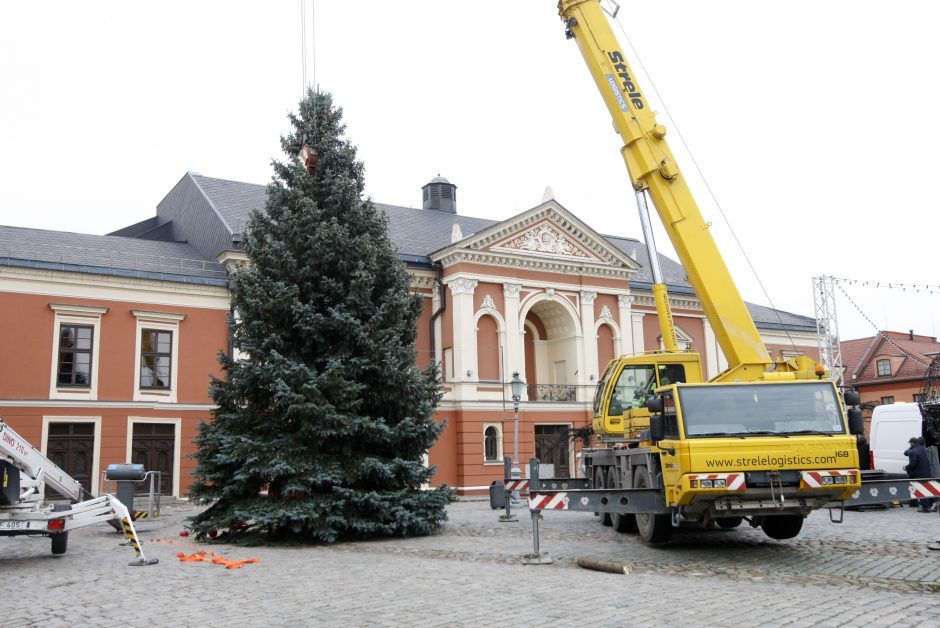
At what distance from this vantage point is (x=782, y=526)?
39.5 feet

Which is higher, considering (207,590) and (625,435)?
(625,435)

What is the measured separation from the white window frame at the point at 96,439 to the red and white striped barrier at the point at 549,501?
18.2 m

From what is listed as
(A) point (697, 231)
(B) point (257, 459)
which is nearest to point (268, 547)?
(B) point (257, 459)

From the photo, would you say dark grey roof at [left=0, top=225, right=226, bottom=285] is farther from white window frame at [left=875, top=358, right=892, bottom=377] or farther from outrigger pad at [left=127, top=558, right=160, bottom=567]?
white window frame at [left=875, top=358, right=892, bottom=377]

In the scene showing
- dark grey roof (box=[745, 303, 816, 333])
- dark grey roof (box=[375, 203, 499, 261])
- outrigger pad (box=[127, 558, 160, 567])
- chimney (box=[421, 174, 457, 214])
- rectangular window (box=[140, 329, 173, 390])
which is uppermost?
chimney (box=[421, 174, 457, 214])

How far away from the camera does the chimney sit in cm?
3869

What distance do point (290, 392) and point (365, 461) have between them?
5.63ft

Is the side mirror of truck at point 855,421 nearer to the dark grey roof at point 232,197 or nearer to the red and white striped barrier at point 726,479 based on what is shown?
the red and white striped barrier at point 726,479

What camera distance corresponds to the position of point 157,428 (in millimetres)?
25922

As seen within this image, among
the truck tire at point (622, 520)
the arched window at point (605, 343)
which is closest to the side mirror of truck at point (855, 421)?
the truck tire at point (622, 520)

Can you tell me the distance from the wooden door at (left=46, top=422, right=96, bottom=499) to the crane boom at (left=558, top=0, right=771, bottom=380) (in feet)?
62.0

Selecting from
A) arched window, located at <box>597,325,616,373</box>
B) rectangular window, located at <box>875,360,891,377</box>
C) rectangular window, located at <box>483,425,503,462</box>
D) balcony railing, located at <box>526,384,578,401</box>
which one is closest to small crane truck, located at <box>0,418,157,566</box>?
rectangular window, located at <box>483,425,503,462</box>

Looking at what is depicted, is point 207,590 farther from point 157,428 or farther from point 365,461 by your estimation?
point 157,428

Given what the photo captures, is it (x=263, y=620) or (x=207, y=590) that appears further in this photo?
(x=207, y=590)
